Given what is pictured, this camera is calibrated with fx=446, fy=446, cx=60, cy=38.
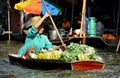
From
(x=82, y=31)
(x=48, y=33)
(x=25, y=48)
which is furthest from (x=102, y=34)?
(x=25, y=48)

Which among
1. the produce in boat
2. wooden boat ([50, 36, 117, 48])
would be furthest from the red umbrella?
the produce in boat

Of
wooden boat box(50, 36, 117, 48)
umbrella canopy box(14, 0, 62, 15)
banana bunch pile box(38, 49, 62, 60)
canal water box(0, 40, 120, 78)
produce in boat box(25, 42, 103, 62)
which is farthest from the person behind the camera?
umbrella canopy box(14, 0, 62, 15)

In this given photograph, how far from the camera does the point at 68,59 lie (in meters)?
12.5

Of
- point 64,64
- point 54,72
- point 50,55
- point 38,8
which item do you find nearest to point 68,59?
point 64,64

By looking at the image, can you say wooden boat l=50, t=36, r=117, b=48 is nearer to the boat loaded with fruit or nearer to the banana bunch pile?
the boat loaded with fruit

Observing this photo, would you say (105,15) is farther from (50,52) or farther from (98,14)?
(50,52)

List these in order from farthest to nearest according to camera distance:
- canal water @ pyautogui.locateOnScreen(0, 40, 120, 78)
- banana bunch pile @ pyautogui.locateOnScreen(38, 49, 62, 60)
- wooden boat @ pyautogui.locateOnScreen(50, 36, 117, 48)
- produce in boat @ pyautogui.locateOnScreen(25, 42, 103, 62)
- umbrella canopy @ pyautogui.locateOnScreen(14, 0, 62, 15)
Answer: umbrella canopy @ pyautogui.locateOnScreen(14, 0, 62, 15)
wooden boat @ pyautogui.locateOnScreen(50, 36, 117, 48)
banana bunch pile @ pyautogui.locateOnScreen(38, 49, 62, 60)
produce in boat @ pyautogui.locateOnScreen(25, 42, 103, 62)
canal water @ pyautogui.locateOnScreen(0, 40, 120, 78)

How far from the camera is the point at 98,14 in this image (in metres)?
25.5

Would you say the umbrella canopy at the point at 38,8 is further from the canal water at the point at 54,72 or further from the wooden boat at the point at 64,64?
the wooden boat at the point at 64,64

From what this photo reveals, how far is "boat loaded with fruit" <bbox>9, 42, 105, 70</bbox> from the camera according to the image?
12.4 meters

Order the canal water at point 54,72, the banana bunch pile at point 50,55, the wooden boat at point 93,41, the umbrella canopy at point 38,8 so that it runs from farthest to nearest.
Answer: the umbrella canopy at point 38,8, the wooden boat at point 93,41, the banana bunch pile at point 50,55, the canal water at point 54,72

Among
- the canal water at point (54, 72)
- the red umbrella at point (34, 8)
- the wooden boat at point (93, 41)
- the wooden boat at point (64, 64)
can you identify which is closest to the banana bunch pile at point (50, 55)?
the wooden boat at point (64, 64)

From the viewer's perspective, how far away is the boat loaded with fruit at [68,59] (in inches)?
488

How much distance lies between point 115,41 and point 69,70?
8.23 metres
